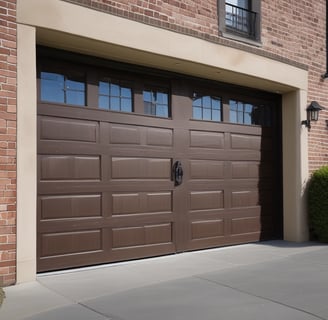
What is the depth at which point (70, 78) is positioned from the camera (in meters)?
6.33

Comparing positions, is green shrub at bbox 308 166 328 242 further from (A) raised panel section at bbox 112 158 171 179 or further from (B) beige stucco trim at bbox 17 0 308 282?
(A) raised panel section at bbox 112 158 171 179

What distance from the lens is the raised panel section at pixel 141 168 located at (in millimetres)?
6668

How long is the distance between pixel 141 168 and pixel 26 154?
6.59ft

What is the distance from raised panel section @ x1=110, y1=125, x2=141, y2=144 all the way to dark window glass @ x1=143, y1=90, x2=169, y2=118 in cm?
43

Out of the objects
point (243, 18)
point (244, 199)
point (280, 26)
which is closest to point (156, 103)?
point (243, 18)

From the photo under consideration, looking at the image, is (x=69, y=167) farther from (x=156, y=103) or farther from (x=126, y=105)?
(x=156, y=103)

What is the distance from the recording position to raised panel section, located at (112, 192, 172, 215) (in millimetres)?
6656

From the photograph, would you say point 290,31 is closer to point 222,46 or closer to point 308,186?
point 222,46

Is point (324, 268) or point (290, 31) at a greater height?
point (290, 31)

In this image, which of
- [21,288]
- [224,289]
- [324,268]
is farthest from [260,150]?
[21,288]

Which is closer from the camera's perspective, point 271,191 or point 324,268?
point 324,268

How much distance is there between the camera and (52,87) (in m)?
6.14

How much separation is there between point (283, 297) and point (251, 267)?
1478 millimetres

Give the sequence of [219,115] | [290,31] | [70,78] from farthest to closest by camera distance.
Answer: [290,31] → [219,115] → [70,78]
